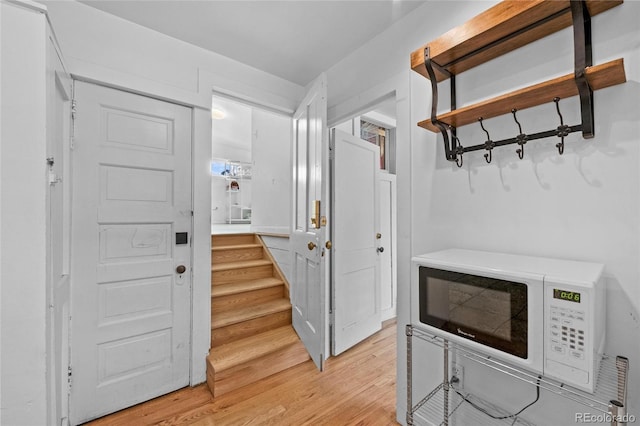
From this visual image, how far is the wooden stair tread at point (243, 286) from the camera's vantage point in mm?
2474

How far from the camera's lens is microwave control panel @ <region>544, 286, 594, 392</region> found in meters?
0.76

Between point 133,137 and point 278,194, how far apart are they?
69.5 inches

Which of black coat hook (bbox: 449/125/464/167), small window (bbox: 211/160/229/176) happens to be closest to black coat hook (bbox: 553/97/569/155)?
black coat hook (bbox: 449/125/464/167)

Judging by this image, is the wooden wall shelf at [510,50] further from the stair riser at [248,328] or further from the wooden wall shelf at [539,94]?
the stair riser at [248,328]

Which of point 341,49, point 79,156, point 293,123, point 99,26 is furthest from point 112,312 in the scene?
point 341,49

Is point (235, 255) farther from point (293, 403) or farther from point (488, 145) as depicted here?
point (488, 145)

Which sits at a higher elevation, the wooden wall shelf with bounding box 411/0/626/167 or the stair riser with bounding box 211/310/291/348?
the wooden wall shelf with bounding box 411/0/626/167

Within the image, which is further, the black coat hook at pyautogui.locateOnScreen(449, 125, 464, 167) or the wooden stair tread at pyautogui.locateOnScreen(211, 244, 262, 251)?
the wooden stair tread at pyautogui.locateOnScreen(211, 244, 262, 251)

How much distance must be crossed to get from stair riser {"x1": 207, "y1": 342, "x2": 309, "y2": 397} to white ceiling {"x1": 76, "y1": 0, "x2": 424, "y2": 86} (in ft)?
7.83

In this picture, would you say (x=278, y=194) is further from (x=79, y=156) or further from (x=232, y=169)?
(x=232, y=169)

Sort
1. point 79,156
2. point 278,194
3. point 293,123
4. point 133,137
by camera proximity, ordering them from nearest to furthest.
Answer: point 79,156, point 133,137, point 293,123, point 278,194

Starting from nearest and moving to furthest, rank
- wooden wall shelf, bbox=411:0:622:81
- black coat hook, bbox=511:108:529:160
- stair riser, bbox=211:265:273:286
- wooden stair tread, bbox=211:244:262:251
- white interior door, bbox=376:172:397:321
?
wooden wall shelf, bbox=411:0:622:81, black coat hook, bbox=511:108:529:160, stair riser, bbox=211:265:273:286, wooden stair tread, bbox=211:244:262:251, white interior door, bbox=376:172:397:321

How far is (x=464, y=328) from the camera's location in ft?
3.40

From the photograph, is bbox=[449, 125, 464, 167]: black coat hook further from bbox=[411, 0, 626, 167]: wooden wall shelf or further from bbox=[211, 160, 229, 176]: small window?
bbox=[211, 160, 229, 176]: small window
